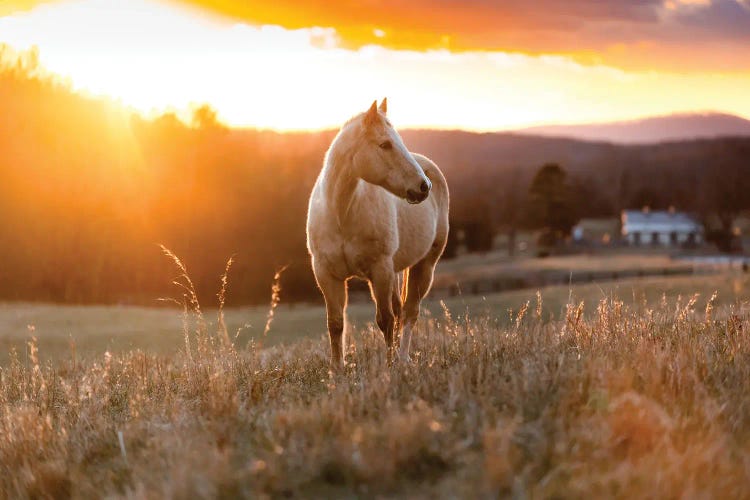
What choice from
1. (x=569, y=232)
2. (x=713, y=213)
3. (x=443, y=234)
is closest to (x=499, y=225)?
(x=569, y=232)

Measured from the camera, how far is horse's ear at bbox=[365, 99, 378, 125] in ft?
24.7

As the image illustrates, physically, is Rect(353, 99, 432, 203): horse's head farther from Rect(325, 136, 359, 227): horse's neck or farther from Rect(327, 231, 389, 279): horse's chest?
Rect(327, 231, 389, 279): horse's chest

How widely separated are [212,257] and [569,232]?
213 feet

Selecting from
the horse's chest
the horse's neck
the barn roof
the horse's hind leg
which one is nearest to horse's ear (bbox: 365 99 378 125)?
the horse's neck

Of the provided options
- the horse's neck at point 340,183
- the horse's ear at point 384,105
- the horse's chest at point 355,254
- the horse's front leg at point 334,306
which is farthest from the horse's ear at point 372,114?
the horse's front leg at point 334,306

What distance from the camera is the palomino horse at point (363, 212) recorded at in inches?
295

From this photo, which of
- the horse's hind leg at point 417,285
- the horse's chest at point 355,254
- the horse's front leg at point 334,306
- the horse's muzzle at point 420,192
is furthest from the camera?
the horse's hind leg at point 417,285

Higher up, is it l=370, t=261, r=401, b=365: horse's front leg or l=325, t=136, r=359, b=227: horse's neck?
l=325, t=136, r=359, b=227: horse's neck

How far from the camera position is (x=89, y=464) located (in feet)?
18.4

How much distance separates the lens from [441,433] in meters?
4.58

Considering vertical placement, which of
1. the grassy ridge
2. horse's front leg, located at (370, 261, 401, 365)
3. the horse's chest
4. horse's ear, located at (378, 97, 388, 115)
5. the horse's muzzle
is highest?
horse's ear, located at (378, 97, 388, 115)

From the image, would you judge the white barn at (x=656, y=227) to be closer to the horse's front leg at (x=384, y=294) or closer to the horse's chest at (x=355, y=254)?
the horse's front leg at (x=384, y=294)

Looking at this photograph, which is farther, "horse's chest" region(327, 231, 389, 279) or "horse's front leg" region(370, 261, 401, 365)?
"horse's front leg" region(370, 261, 401, 365)

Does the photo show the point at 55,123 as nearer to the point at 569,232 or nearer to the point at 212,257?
the point at 212,257
